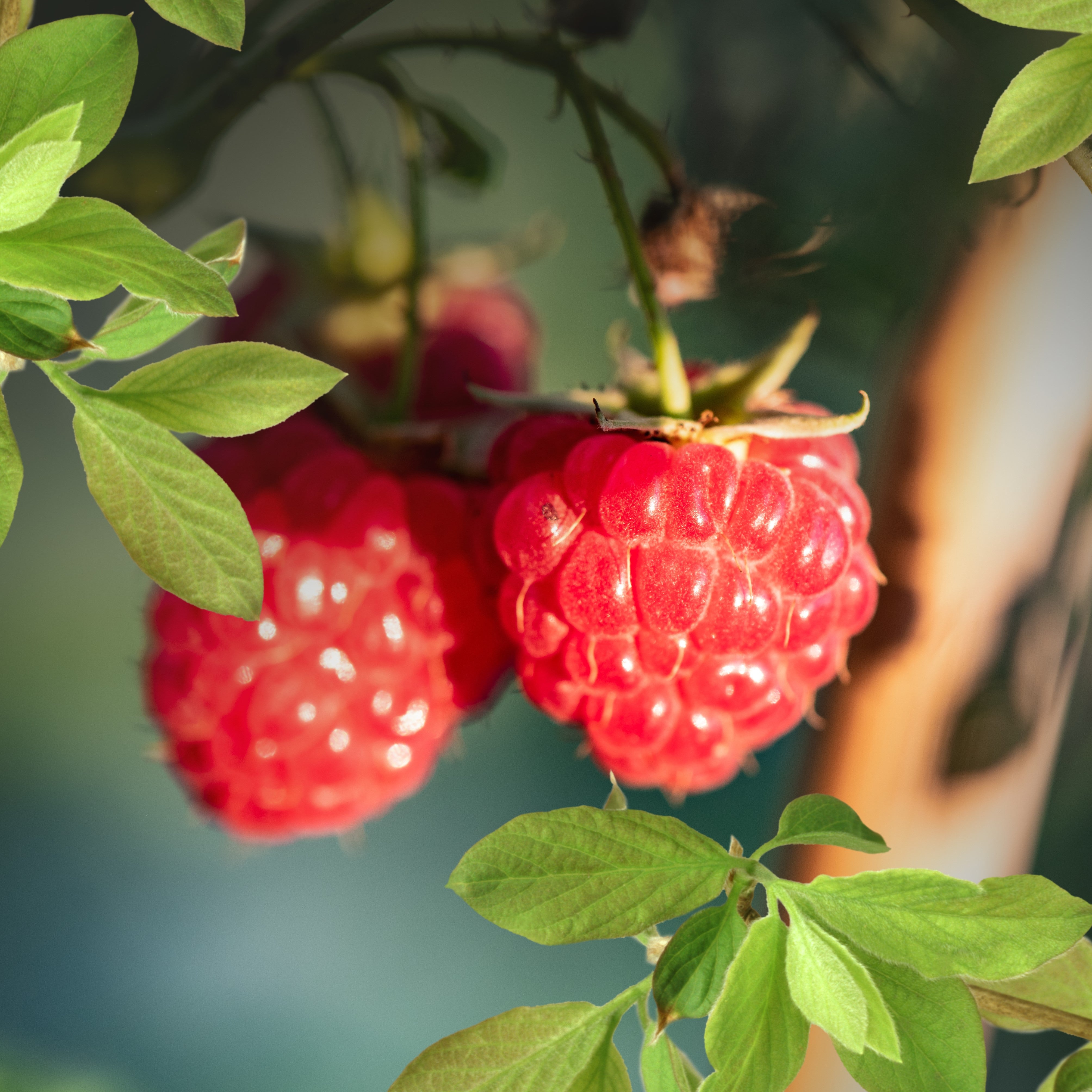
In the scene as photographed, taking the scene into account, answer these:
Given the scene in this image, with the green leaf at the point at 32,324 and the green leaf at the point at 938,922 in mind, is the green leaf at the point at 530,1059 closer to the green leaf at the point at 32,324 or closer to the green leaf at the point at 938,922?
the green leaf at the point at 938,922

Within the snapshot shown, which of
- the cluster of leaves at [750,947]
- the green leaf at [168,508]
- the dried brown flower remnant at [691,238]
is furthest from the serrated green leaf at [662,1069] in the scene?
the dried brown flower remnant at [691,238]

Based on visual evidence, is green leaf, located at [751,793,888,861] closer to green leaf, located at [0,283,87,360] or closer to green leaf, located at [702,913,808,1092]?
green leaf, located at [702,913,808,1092]

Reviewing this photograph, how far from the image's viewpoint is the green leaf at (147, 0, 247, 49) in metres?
0.19

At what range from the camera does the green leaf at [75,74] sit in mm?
174

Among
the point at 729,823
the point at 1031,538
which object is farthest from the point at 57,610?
the point at 1031,538

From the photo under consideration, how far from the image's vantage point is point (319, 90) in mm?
284

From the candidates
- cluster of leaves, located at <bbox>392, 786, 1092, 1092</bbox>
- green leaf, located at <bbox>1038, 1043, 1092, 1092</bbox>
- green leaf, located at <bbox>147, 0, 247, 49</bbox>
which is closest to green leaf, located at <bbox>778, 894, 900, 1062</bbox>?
cluster of leaves, located at <bbox>392, 786, 1092, 1092</bbox>

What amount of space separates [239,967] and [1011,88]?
0.33 m

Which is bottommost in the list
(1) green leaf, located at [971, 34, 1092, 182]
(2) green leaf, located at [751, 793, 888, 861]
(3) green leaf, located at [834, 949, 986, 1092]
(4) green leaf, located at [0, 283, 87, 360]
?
(3) green leaf, located at [834, 949, 986, 1092]

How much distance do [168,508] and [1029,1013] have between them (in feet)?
0.74

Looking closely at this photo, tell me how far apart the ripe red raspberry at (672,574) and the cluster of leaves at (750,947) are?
3.4 inches

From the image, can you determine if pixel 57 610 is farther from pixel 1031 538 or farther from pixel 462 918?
pixel 1031 538

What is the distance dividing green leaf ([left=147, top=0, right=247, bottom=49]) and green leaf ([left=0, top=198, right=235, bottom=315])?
58 millimetres

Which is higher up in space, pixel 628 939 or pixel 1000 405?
pixel 1000 405
